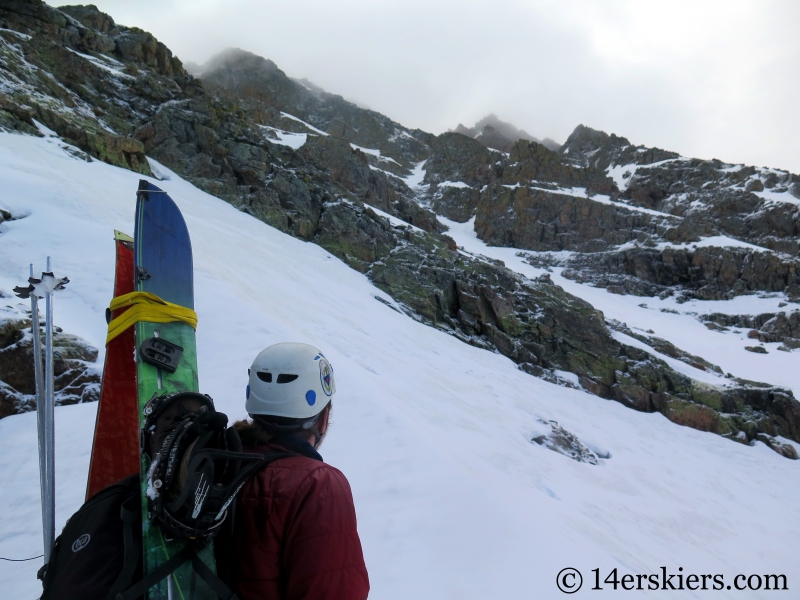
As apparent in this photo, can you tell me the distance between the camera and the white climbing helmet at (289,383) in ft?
6.26

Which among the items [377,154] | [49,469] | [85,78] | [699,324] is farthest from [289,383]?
[377,154]

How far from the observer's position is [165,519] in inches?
57.6

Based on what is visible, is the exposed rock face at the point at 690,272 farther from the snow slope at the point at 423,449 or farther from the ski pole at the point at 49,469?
the ski pole at the point at 49,469

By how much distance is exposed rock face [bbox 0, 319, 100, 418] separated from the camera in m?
5.18

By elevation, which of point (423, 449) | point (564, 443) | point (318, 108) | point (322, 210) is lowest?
point (564, 443)

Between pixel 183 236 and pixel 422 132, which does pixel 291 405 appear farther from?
pixel 422 132

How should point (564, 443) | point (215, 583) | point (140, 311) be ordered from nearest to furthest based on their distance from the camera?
point (215, 583), point (140, 311), point (564, 443)

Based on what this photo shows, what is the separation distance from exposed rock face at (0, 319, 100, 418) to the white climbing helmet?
16.1 feet

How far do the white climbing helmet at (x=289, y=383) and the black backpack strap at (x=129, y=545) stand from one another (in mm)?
537

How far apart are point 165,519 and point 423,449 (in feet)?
12.8

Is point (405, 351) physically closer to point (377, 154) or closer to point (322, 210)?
point (322, 210)

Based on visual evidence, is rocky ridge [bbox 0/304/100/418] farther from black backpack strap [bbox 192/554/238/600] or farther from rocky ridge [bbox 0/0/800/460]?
rocky ridge [bbox 0/0/800/460]

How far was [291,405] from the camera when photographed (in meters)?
1.90

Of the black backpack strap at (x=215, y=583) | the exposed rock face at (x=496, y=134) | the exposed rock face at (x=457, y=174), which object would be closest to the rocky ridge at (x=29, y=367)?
the black backpack strap at (x=215, y=583)
